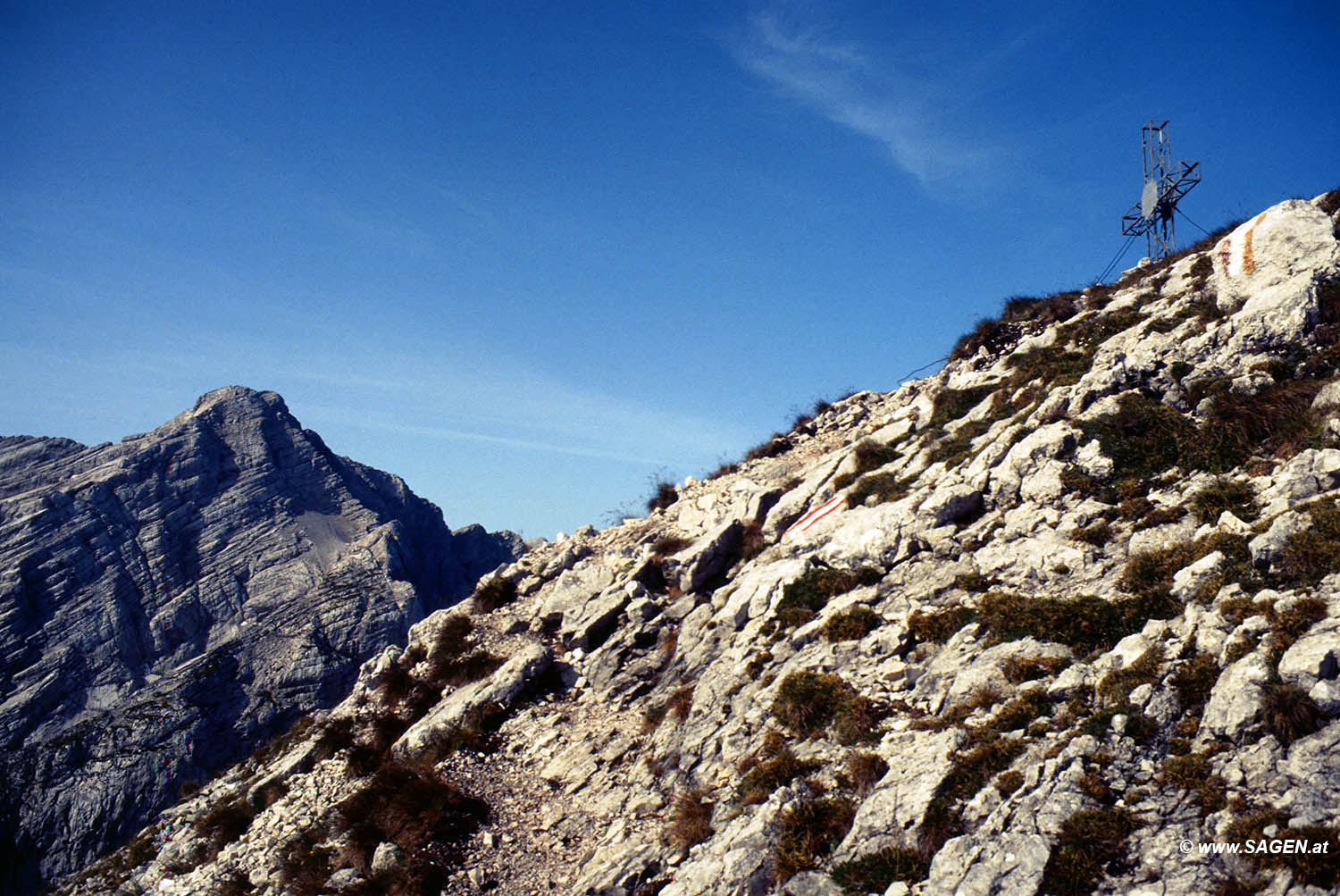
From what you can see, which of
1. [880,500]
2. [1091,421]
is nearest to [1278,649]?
[1091,421]

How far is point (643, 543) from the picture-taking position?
31.5 m

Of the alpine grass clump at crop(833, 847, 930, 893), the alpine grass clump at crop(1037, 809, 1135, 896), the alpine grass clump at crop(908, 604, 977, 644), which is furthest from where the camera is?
the alpine grass clump at crop(908, 604, 977, 644)

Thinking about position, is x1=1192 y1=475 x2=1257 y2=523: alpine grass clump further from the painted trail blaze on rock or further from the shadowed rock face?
the shadowed rock face

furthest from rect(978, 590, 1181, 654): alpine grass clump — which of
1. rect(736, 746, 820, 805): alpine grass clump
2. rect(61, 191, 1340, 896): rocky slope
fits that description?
rect(736, 746, 820, 805): alpine grass clump

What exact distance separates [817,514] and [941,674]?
35.2 feet

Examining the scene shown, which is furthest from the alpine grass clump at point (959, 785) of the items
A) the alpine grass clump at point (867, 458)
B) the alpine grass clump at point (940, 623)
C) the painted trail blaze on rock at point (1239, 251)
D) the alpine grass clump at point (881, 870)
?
the painted trail blaze on rock at point (1239, 251)

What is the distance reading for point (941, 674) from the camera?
52.2ft

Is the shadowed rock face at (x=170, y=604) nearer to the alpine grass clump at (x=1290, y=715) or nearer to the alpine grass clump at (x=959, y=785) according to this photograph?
the alpine grass clump at (x=959, y=785)

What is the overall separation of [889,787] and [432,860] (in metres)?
11.3

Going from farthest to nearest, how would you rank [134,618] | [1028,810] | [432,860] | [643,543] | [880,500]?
1. [134,618]
2. [643,543]
3. [880,500]
4. [432,860]
5. [1028,810]

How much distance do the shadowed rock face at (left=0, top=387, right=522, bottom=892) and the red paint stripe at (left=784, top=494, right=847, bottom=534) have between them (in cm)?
7437

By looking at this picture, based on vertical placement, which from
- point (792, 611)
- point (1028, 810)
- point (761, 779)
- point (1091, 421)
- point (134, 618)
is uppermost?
point (1091, 421)

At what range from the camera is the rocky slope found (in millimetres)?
10914

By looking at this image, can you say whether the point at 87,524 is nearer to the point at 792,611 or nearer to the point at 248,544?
the point at 248,544
